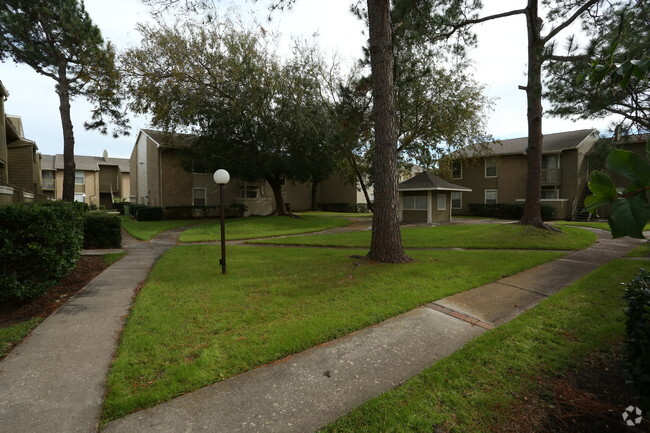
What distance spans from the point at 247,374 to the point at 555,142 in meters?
32.4

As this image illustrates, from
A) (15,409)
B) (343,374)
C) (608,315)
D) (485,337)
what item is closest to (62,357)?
(15,409)

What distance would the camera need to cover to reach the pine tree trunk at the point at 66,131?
16625 millimetres

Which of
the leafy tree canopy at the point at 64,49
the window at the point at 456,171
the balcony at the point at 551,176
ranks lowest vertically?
the balcony at the point at 551,176

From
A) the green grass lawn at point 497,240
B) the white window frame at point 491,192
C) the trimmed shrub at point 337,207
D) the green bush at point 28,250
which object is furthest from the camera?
the trimmed shrub at point 337,207

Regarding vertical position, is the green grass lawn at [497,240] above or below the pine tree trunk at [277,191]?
A: below

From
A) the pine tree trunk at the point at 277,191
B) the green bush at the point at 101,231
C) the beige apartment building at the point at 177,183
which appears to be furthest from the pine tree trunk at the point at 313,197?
the green bush at the point at 101,231

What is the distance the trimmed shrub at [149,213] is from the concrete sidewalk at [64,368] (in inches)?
805

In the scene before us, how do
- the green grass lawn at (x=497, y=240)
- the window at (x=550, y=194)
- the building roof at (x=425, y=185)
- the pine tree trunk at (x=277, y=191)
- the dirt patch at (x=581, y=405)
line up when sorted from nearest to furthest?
the dirt patch at (x=581, y=405) → the green grass lawn at (x=497, y=240) → the building roof at (x=425, y=185) → the pine tree trunk at (x=277, y=191) → the window at (x=550, y=194)

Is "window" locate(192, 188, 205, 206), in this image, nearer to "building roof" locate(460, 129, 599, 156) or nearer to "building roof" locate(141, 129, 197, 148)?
"building roof" locate(141, 129, 197, 148)

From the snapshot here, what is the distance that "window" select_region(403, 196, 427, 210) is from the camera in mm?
23344

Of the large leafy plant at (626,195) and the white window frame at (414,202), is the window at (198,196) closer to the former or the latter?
the white window frame at (414,202)

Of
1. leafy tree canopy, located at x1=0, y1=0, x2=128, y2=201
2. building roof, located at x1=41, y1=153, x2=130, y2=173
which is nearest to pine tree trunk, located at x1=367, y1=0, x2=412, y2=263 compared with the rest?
leafy tree canopy, located at x1=0, y1=0, x2=128, y2=201

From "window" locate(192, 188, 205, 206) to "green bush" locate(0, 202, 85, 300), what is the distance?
22.6 metres

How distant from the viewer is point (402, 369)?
322 centimetres
